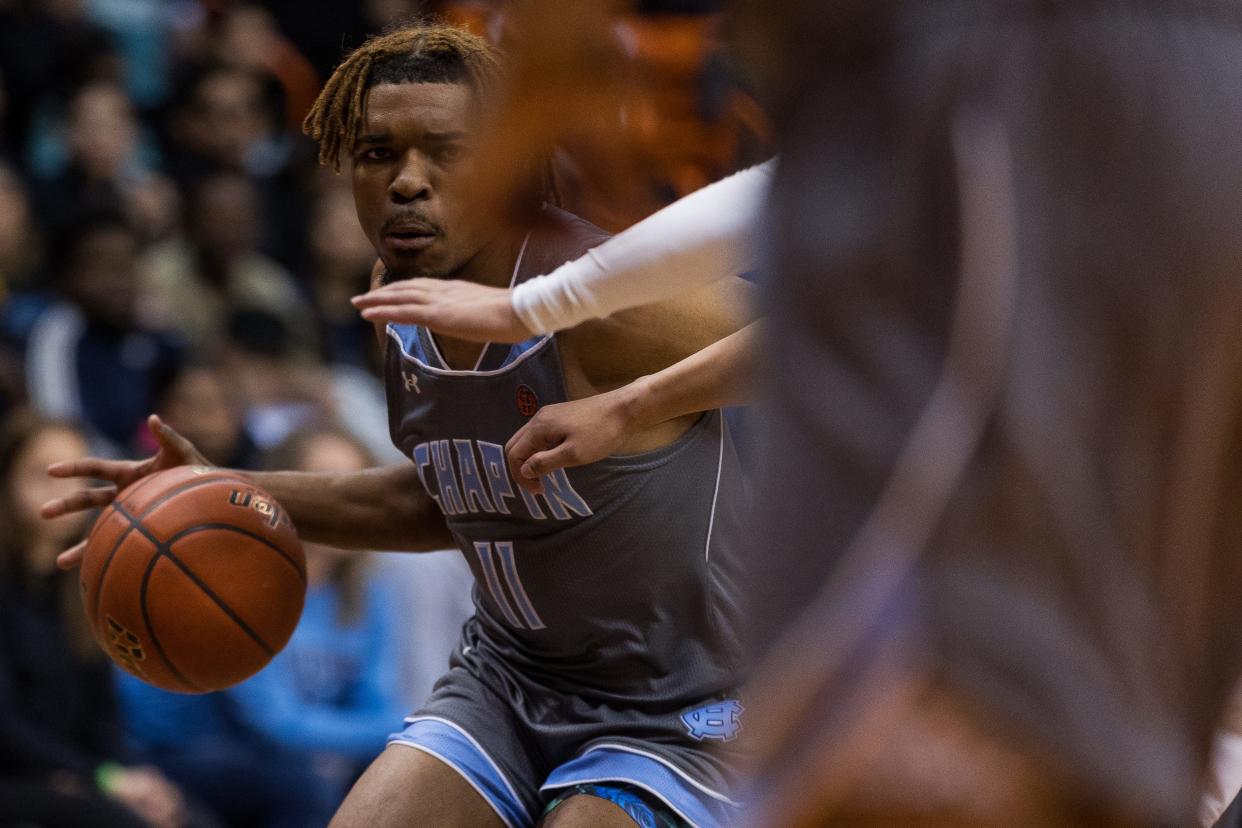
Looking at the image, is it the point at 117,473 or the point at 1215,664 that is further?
the point at 117,473

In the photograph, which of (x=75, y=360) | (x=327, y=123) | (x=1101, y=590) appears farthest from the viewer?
(x=75, y=360)

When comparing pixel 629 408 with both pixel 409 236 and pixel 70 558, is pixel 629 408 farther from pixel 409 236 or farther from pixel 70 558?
pixel 70 558

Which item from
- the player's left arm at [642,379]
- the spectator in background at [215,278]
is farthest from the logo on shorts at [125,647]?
the spectator in background at [215,278]

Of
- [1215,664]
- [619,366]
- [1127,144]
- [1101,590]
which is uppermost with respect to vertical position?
[1127,144]

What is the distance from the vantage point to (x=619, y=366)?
3377 mm

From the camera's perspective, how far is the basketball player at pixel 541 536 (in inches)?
133

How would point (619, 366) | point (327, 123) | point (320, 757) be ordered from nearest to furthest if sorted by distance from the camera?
1. point (619, 366)
2. point (327, 123)
3. point (320, 757)

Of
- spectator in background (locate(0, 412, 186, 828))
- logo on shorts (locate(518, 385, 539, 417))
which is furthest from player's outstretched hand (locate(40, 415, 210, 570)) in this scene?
spectator in background (locate(0, 412, 186, 828))

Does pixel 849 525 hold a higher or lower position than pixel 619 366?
higher

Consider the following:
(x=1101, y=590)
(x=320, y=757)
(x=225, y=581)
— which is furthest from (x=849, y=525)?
(x=320, y=757)

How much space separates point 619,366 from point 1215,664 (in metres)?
1.83

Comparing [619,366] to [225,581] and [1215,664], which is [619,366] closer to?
[225,581]

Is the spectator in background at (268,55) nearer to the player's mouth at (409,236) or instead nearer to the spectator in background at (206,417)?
the spectator in background at (206,417)

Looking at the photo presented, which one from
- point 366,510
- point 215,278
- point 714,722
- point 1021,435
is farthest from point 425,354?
point 215,278
